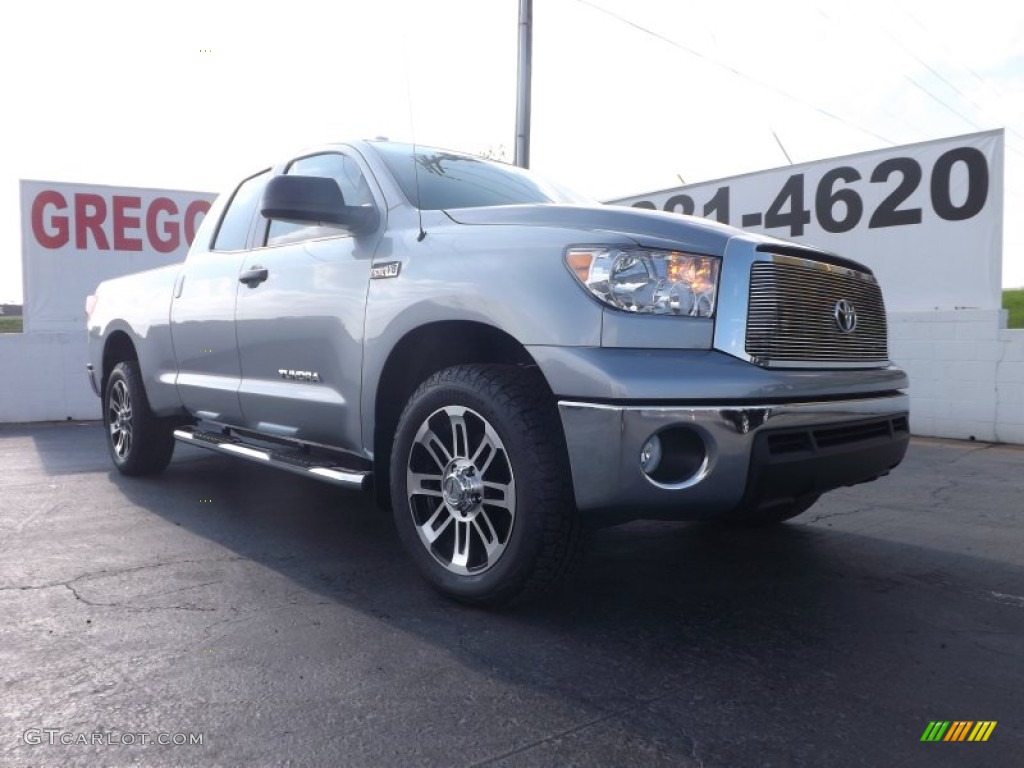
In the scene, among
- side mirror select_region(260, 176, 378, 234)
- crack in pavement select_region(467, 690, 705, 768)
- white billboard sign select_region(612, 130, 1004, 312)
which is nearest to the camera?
crack in pavement select_region(467, 690, 705, 768)

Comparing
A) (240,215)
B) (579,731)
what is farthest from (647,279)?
(240,215)

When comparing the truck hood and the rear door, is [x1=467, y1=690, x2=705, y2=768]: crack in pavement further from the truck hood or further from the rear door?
the rear door

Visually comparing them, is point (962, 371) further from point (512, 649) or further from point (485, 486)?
point (512, 649)

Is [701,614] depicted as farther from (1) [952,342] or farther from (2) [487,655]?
(1) [952,342]

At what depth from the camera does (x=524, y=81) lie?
12.2 m

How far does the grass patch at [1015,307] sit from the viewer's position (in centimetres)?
2487

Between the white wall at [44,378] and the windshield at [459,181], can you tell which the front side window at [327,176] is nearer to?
the windshield at [459,181]

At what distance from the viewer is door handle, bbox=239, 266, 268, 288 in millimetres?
4438

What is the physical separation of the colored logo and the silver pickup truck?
82 centimetres

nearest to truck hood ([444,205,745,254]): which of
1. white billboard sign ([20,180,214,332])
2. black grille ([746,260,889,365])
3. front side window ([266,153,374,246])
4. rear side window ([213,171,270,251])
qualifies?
black grille ([746,260,889,365])

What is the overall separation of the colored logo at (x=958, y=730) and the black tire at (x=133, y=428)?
16.3 feet

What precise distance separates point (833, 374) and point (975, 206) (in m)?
7.02

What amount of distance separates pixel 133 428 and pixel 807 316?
15.1 ft

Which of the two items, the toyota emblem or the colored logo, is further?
the toyota emblem
